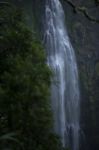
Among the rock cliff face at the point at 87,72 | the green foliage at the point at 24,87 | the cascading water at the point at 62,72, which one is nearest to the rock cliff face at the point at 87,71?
the rock cliff face at the point at 87,72

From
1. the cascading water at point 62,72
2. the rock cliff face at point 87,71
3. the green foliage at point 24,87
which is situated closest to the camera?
the green foliage at point 24,87

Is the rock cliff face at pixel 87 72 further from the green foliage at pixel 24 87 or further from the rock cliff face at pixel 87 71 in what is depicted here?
the green foliage at pixel 24 87

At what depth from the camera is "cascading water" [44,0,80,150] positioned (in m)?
22.4

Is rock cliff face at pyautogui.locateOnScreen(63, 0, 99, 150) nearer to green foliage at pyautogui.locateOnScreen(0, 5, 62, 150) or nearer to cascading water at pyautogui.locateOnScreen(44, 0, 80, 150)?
cascading water at pyautogui.locateOnScreen(44, 0, 80, 150)

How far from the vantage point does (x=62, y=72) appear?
23016mm

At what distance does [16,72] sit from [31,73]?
0.76 feet

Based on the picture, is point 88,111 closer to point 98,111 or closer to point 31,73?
point 98,111

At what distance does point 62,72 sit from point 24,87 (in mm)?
16656

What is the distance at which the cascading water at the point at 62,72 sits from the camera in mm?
22422

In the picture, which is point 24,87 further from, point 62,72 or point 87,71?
point 87,71

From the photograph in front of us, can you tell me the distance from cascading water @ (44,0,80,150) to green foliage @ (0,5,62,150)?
49.7 ft

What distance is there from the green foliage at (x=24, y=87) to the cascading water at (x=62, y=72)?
1516cm

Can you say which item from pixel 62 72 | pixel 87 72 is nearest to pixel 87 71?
pixel 87 72

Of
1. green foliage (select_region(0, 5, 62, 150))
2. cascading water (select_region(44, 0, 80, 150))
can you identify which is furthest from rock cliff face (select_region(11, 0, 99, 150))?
green foliage (select_region(0, 5, 62, 150))
